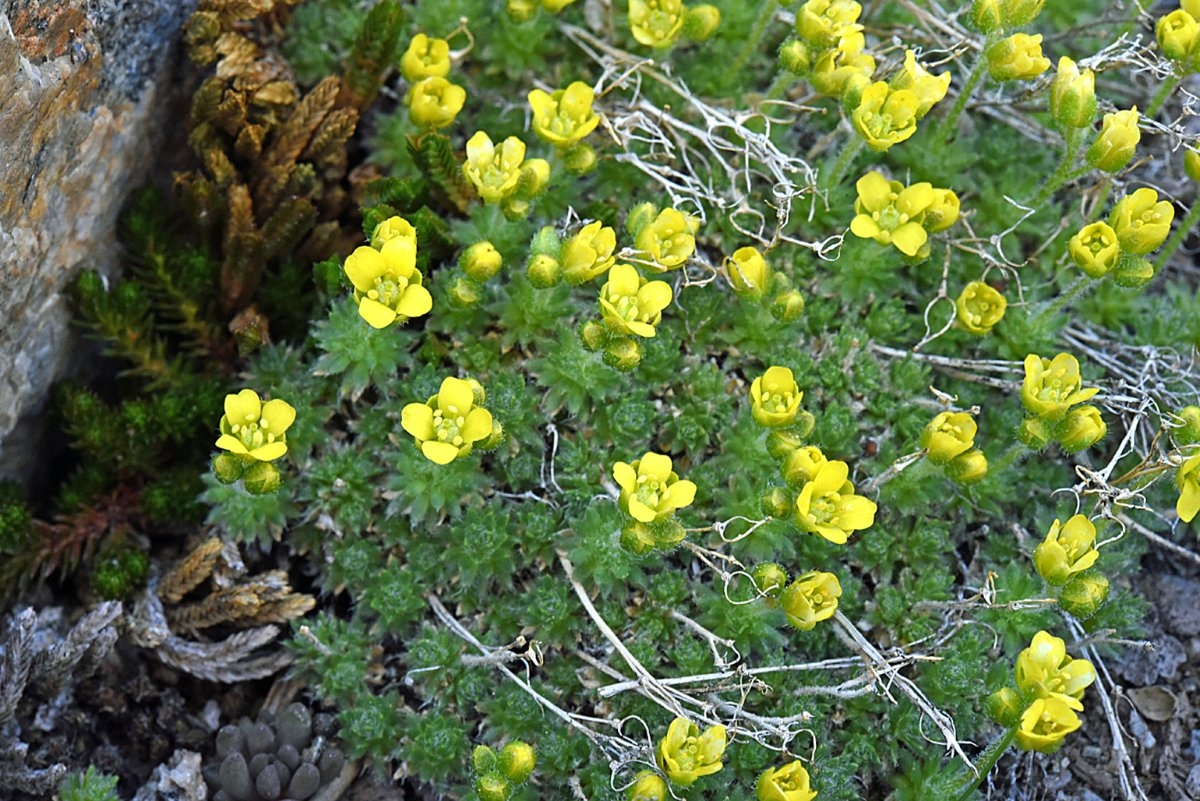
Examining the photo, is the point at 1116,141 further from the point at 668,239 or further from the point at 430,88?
the point at 430,88

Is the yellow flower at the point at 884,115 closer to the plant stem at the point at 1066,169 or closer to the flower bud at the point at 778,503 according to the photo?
the plant stem at the point at 1066,169

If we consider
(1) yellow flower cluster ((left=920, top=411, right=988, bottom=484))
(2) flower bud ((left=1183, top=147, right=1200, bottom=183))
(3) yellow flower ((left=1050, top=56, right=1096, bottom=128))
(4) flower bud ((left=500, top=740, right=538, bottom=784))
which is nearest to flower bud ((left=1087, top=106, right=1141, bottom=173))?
(3) yellow flower ((left=1050, top=56, right=1096, bottom=128))

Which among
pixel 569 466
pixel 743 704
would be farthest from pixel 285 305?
pixel 743 704

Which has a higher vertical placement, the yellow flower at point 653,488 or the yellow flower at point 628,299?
the yellow flower at point 628,299

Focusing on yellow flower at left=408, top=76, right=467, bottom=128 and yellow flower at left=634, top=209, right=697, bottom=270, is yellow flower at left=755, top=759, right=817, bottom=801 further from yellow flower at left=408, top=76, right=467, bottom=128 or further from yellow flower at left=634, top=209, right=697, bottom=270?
yellow flower at left=408, top=76, right=467, bottom=128

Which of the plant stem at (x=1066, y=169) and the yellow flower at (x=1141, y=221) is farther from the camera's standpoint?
the plant stem at (x=1066, y=169)

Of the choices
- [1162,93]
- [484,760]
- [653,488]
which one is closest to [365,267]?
[653,488]

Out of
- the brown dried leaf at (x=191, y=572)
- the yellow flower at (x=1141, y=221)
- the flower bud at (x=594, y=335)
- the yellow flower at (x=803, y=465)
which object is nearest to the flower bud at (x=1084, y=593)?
the yellow flower at (x=803, y=465)
